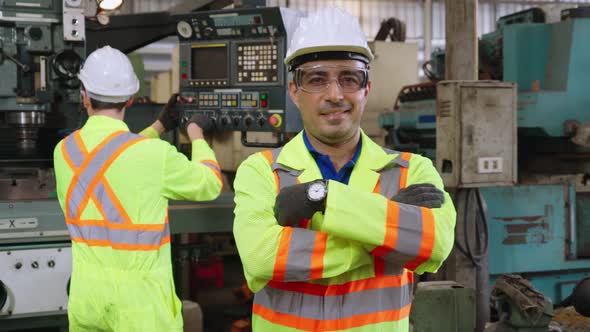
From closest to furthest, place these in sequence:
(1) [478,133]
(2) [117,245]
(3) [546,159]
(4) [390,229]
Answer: (4) [390,229], (2) [117,245], (1) [478,133], (3) [546,159]

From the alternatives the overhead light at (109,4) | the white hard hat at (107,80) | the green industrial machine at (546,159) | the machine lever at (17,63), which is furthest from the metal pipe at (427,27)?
the white hard hat at (107,80)

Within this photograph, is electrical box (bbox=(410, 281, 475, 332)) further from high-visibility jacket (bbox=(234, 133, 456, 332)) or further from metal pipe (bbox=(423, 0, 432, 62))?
metal pipe (bbox=(423, 0, 432, 62))

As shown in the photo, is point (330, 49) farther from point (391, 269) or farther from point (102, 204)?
point (102, 204)

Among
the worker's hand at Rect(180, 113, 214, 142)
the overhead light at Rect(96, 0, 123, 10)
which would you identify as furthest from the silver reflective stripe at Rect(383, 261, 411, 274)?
the overhead light at Rect(96, 0, 123, 10)

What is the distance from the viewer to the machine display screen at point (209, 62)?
8.80 ft

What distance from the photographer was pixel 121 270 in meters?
1.92

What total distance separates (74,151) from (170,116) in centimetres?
74

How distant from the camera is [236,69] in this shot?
104 inches

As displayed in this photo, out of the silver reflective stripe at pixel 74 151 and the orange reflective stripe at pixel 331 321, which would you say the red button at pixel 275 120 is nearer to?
the silver reflective stripe at pixel 74 151

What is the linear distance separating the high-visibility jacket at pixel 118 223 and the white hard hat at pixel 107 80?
0.10 meters

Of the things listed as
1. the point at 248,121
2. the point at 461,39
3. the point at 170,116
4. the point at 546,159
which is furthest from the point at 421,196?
the point at 546,159

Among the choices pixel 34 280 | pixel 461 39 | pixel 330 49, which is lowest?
pixel 34 280

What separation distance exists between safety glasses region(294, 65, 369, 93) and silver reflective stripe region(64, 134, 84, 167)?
3.09ft

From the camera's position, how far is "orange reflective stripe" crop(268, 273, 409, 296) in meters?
1.21
